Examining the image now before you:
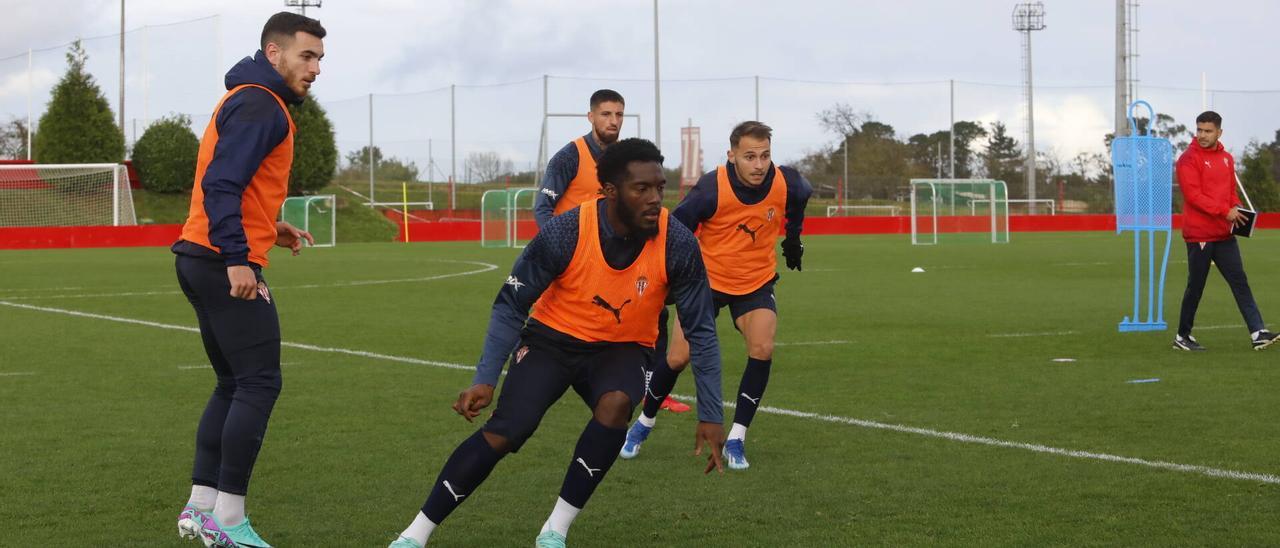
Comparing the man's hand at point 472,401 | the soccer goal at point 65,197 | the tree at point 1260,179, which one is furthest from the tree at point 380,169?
the man's hand at point 472,401

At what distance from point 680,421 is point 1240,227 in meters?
6.04

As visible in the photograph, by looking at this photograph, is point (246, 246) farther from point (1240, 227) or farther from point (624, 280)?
point (1240, 227)

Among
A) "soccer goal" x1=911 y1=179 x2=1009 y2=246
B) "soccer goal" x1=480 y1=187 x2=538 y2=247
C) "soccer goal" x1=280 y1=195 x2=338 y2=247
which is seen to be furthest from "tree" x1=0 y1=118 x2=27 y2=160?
"soccer goal" x1=911 y1=179 x2=1009 y2=246

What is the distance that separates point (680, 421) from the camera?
877cm

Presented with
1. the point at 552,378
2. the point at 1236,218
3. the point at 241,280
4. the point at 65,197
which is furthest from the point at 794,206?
the point at 65,197

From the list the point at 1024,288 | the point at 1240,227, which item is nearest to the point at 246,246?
the point at 1240,227

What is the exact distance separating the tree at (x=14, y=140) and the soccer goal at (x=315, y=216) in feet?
62.4

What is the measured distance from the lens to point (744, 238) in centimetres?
807

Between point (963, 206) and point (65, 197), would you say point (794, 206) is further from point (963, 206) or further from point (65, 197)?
point (65, 197)

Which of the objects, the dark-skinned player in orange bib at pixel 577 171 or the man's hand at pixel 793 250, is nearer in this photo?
the man's hand at pixel 793 250

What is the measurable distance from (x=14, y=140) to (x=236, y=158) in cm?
6143

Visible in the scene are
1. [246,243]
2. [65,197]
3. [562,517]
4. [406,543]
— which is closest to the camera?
[406,543]

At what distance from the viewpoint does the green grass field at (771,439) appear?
594cm

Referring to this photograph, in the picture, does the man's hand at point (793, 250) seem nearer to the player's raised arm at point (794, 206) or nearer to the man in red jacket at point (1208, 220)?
the player's raised arm at point (794, 206)
